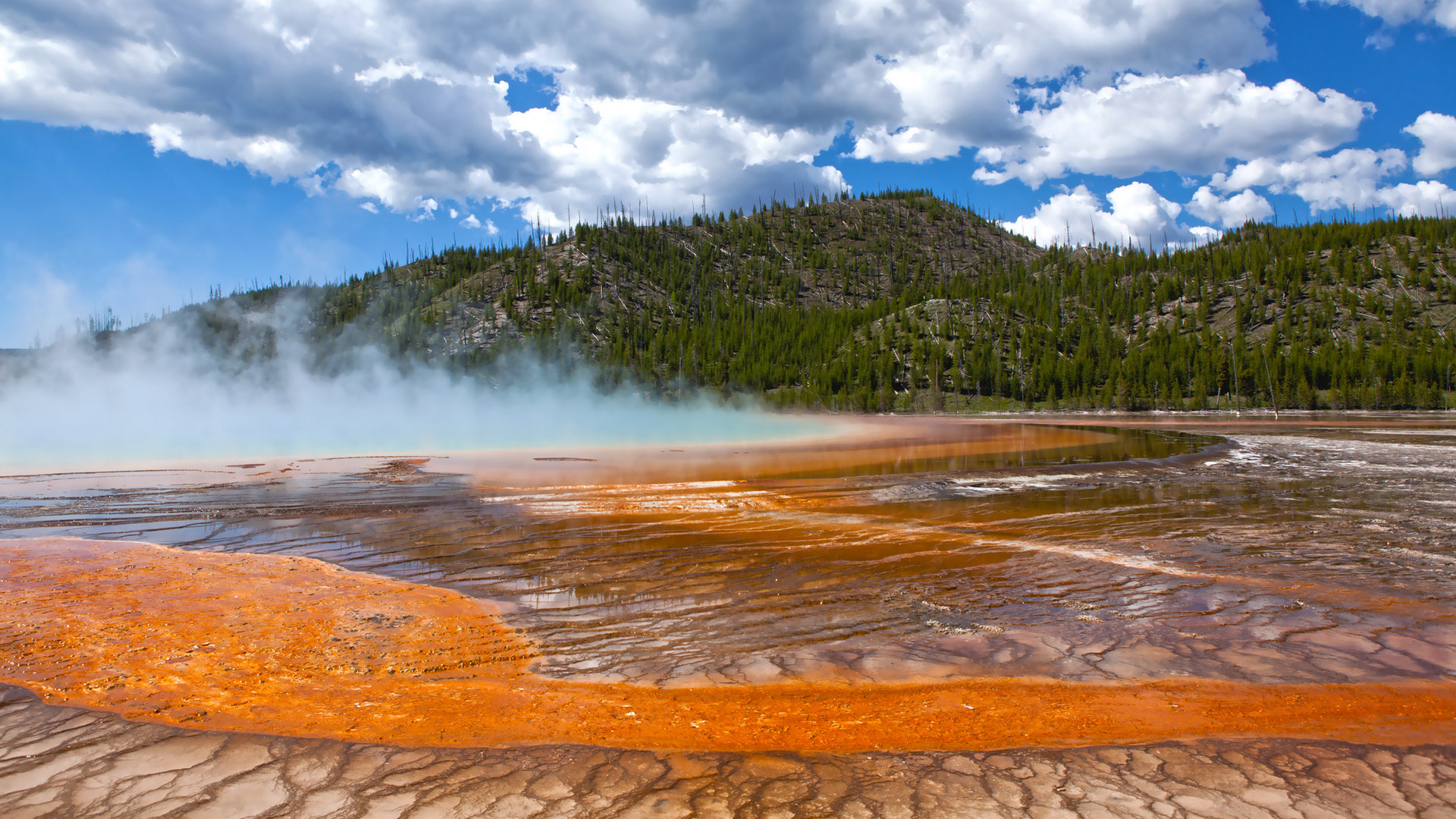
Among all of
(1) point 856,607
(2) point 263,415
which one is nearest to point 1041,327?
(2) point 263,415

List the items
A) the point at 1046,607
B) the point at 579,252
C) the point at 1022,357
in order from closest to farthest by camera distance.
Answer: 1. the point at 1046,607
2. the point at 1022,357
3. the point at 579,252

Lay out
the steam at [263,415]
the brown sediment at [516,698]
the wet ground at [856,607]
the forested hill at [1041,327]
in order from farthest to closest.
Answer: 1. the forested hill at [1041,327]
2. the steam at [263,415]
3. the brown sediment at [516,698]
4. the wet ground at [856,607]

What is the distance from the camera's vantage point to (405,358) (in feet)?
425

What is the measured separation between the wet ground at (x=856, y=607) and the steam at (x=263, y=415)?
1371cm

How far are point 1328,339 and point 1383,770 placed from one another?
145 meters

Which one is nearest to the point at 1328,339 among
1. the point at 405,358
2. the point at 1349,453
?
the point at 1349,453

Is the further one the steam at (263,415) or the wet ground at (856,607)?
the steam at (263,415)

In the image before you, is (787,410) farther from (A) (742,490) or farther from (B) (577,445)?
(A) (742,490)

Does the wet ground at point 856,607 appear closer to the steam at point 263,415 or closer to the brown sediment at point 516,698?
the brown sediment at point 516,698

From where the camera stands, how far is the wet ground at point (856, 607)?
4188 mm

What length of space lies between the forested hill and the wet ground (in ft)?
328

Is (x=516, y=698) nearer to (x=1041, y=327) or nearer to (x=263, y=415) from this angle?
(x=263, y=415)

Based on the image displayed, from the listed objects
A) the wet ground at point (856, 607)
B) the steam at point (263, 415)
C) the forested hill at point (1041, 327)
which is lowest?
the wet ground at point (856, 607)


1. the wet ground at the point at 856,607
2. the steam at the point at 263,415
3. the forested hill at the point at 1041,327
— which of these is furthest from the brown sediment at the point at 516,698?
the forested hill at the point at 1041,327
